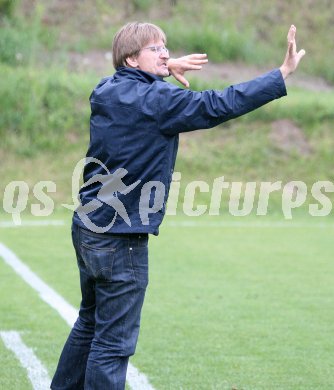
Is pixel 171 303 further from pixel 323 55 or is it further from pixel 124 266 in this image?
pixel 323 55

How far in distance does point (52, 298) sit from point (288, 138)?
1295cm

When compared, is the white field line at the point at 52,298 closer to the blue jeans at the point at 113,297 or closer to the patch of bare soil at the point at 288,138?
the blue jeans at the point at 113,297

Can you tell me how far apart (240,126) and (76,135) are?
3.55 metres

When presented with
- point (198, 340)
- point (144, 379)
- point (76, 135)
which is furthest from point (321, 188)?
point (144, 379)

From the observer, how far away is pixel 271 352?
7.01 metres

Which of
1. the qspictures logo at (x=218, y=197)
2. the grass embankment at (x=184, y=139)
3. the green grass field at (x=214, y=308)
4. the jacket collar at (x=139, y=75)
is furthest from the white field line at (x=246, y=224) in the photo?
the jacket collar at (x=139, y=75)

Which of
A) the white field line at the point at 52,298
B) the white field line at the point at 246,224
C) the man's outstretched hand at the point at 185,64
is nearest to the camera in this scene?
the man's outstretched hand at the point at 185,64

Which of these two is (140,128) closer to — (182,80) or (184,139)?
(182,80)

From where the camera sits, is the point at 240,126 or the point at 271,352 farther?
the point at 240,126

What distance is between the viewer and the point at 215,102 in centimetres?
439

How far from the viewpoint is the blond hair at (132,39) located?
462 centimetres

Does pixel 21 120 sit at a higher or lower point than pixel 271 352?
lower

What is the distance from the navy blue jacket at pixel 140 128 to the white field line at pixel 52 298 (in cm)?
167

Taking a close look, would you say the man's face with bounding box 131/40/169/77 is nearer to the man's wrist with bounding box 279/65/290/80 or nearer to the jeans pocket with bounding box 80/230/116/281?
the man's wrist with bounding box 279/65/290/80
